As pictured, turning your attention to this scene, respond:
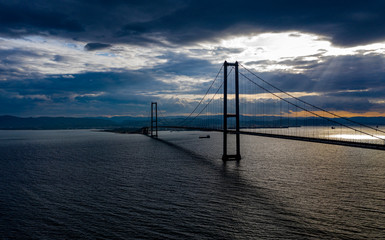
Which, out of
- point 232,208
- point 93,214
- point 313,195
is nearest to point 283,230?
point 232,208

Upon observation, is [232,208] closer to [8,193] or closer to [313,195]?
[313,195]

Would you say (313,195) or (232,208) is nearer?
(232,208)

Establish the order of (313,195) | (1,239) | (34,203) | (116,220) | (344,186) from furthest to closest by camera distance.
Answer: (344,186) → (313,195) → (34,203) → (116,220) → (1,239)

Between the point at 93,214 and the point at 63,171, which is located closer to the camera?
the point at 93,214

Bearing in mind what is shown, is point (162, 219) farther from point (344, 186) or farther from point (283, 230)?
point (344, 186)

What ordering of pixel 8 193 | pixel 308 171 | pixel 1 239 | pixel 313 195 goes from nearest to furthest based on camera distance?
pixel 1 239 < pixel 313 195 < pixel 8 193 < pixel 308 171

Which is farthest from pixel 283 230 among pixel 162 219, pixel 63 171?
pixel 63 171

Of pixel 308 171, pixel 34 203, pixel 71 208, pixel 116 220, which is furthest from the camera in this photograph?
pixel 308 171

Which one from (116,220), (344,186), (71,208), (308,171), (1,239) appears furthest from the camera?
(308,171)

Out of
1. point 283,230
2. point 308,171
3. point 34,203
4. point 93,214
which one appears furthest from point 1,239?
point 308,171
